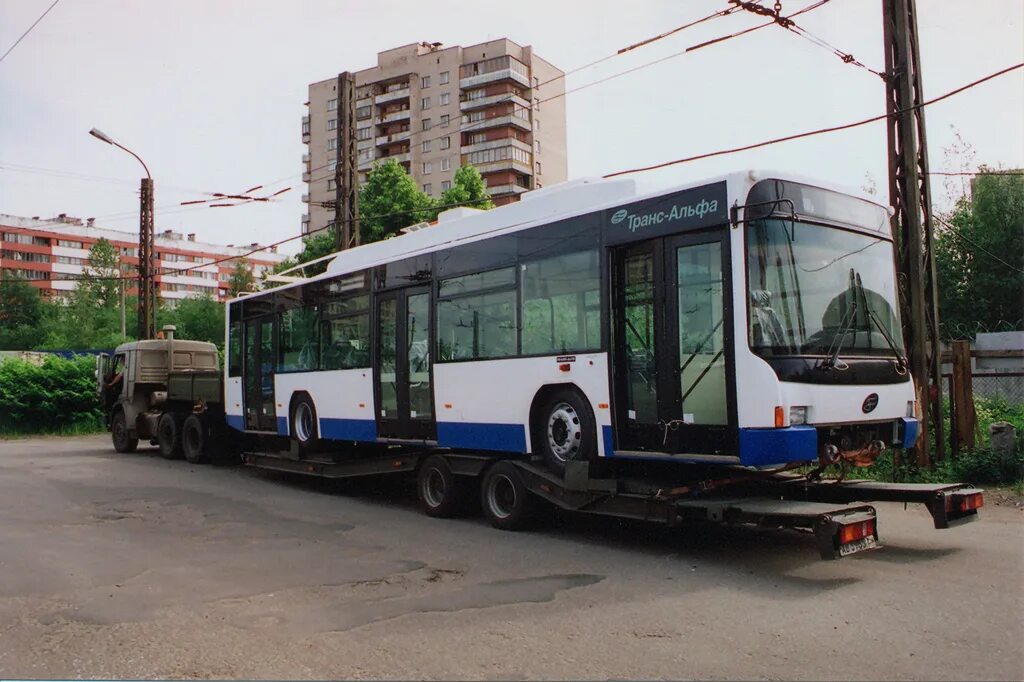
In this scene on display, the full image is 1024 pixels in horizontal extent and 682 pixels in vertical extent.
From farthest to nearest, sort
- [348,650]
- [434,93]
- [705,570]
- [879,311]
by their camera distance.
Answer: [434,93] < [879,311] < [705,570] < [348,650]

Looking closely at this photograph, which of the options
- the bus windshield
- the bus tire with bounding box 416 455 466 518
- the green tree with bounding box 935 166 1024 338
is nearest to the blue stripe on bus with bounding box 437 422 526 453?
the bus tire with bounding box 416 455 466 518

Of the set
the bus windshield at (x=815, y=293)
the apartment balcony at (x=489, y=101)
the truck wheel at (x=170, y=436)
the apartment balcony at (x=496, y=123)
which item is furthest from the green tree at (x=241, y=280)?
the bus windshield at (x=815, y=293)

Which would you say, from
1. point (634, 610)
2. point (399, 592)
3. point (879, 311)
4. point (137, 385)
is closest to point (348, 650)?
point (399, 592)

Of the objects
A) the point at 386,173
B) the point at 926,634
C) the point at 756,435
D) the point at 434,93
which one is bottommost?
the point at 926,634

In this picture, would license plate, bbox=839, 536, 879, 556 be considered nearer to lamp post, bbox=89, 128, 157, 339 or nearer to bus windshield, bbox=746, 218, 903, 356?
bus windshield, bbox=746, 218, 903, 356

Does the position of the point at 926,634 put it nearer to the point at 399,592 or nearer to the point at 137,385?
the point at 399,592

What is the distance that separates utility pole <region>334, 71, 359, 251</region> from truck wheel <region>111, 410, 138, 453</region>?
663cm

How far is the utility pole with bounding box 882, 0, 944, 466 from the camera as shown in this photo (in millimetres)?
11578

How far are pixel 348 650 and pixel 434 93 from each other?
73724mm

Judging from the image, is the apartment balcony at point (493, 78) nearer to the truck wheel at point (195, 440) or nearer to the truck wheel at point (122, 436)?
the truck wheel at point (122, 436)

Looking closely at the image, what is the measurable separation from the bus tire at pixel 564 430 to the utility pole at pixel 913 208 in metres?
5.59

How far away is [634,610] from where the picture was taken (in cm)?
600

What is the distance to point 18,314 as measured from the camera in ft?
272

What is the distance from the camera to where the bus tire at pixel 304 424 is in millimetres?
13172
